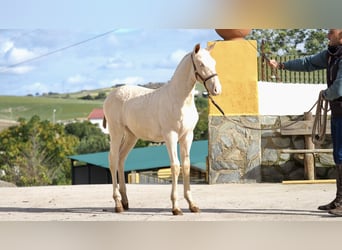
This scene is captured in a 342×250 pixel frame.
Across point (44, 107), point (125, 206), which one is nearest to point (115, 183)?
point (125, 206)

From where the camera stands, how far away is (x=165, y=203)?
5887 millimetres

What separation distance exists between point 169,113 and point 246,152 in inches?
103

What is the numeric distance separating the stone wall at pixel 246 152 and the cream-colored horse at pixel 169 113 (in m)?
2.09

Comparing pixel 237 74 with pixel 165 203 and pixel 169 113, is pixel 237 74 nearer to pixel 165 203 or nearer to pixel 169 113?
pixel 165 203

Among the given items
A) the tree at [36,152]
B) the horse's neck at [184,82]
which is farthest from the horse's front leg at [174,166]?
the tree at [36,152]

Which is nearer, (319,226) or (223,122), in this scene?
(319,226)

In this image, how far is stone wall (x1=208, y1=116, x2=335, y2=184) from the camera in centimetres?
749

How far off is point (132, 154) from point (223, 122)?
6423 millimetres

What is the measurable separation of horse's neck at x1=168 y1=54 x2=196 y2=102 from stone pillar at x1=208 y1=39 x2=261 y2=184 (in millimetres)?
2342

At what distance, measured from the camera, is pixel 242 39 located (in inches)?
295

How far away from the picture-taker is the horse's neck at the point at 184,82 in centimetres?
506
